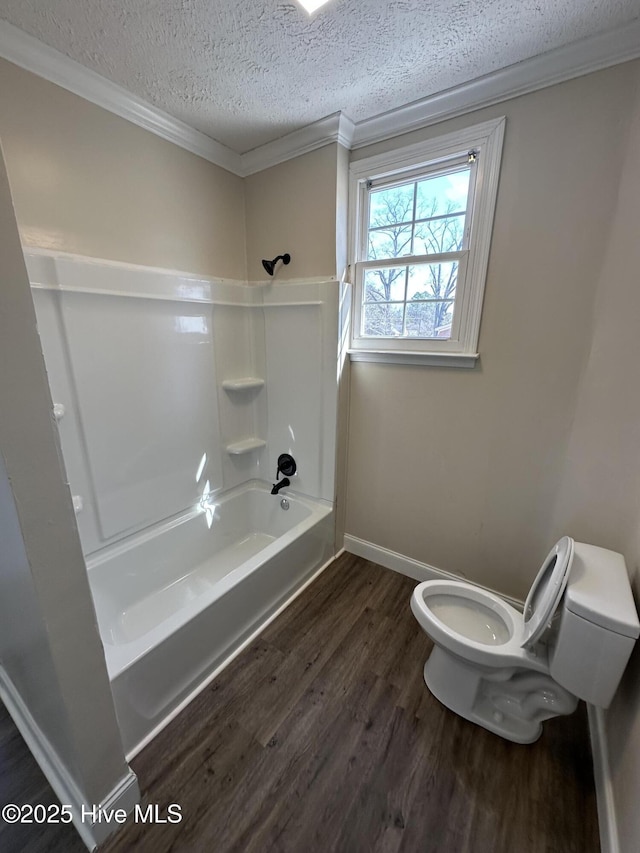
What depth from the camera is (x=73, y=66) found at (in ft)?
4.30

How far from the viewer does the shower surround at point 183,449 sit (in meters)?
1.40

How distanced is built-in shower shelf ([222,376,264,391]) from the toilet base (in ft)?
5.68

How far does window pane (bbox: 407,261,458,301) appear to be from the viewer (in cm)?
168

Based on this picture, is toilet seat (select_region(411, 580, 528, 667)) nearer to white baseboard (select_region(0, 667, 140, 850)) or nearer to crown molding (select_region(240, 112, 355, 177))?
white baseboard (select_region(0, 667, 140, 850))

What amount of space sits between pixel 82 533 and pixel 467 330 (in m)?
2.10

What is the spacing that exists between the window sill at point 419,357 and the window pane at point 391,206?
68 centimetres

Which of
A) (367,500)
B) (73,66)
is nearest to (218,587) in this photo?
(367,500)

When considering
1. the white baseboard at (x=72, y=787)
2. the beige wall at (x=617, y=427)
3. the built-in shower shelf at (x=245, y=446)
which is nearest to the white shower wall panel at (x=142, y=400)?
the built-in shower shelf at (x=245, y=446)

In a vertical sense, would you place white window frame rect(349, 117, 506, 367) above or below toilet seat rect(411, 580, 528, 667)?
above

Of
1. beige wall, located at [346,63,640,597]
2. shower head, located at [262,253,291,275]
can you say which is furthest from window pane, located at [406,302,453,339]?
shower head, located at [262,253,291,275]

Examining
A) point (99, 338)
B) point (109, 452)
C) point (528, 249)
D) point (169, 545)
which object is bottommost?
point (169, 545)

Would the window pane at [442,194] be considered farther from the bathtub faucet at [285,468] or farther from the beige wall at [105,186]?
the bathtub faucet at [285,468]

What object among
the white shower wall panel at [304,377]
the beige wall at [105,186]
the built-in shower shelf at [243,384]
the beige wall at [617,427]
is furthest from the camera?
the built-in shower shelf at [243,384]

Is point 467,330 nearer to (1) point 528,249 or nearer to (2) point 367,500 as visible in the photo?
(1) point 528,249
